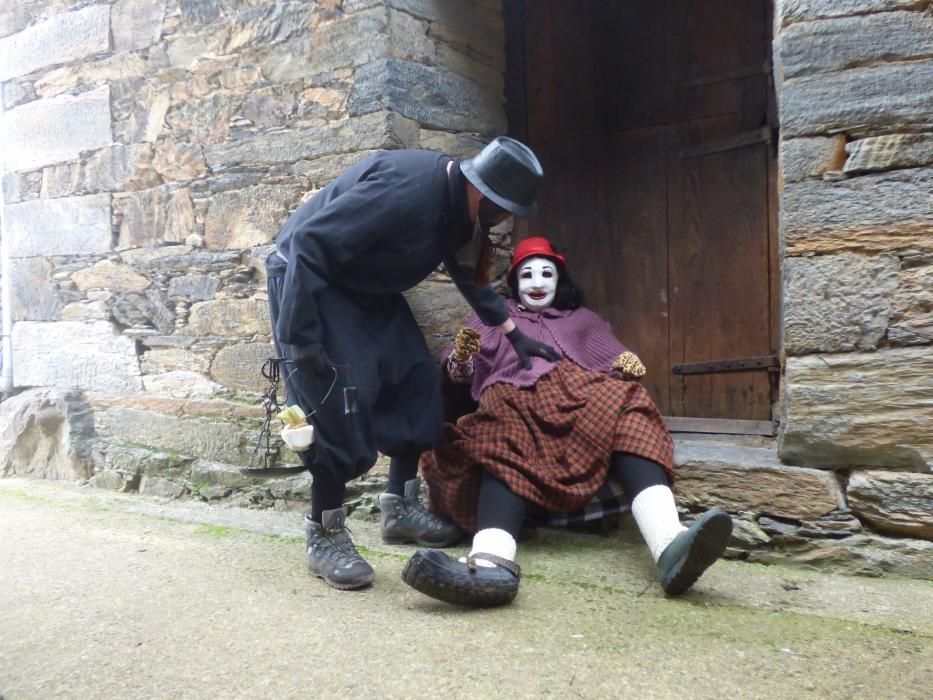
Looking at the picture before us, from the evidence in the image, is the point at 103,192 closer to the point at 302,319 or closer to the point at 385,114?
the point at 385,114

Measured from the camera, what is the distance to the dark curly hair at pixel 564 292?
2.97 metres

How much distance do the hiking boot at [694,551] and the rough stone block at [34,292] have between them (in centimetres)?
317

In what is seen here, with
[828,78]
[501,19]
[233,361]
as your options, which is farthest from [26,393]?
[828,78]

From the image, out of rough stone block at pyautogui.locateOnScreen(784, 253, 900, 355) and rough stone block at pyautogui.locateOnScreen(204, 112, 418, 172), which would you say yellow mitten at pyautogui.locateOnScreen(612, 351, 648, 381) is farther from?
rough stone block at pyautogui.locateOnScreen(204, 112, 418, 172)

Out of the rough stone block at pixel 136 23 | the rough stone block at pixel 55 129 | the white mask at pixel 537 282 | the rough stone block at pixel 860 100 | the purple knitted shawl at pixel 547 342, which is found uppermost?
the rough stone block at pixel 136 23

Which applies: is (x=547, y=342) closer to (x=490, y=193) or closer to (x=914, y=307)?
(x=490, y=193)

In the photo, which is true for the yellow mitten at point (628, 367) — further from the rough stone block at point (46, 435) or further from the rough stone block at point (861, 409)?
the rough stone block at point (46, 435)

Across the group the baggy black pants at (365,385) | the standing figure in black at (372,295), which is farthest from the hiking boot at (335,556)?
the baggy black pants at (365,385)

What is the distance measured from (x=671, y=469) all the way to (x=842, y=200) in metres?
0.93

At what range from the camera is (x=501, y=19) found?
349 centimetres

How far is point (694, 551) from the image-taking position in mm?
1993

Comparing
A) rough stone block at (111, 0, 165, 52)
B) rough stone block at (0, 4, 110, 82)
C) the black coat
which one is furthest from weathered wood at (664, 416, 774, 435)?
rough stone block at (0, 4, 110, 82)

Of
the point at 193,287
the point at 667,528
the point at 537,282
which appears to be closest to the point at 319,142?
the point at 193,287

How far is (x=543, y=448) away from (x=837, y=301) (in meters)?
0.98
